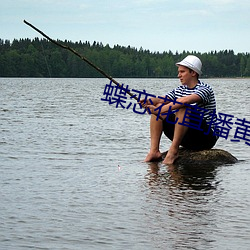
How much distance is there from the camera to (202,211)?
6.00m

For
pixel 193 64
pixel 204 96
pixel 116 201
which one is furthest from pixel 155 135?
pixel 116 201

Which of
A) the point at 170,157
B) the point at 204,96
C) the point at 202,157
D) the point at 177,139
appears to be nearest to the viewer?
the point at 204,96

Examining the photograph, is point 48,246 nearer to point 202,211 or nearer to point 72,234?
point 72,234

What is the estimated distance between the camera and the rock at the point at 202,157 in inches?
356

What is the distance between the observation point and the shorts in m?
8.66

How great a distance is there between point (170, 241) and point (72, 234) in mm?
692

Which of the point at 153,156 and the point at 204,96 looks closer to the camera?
the point at 204,96

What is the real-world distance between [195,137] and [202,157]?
321 mm

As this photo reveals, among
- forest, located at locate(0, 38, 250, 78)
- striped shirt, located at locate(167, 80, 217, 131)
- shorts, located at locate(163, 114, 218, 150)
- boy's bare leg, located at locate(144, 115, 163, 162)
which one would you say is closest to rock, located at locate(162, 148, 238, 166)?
shorts, located at locate(163, 114, 218, 150)

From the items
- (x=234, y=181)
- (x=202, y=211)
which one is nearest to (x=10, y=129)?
(x=234, y=181)

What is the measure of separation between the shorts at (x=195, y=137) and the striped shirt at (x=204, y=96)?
12 cm

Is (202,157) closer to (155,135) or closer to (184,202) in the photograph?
(155,135)

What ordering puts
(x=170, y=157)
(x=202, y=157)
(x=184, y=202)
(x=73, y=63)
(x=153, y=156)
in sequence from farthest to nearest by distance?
(x=73, y=63) < (x=153, y=156) < (x=202, y=157) < (x=170, y=157) < (x=184, y=202)

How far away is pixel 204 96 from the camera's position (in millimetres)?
8539
